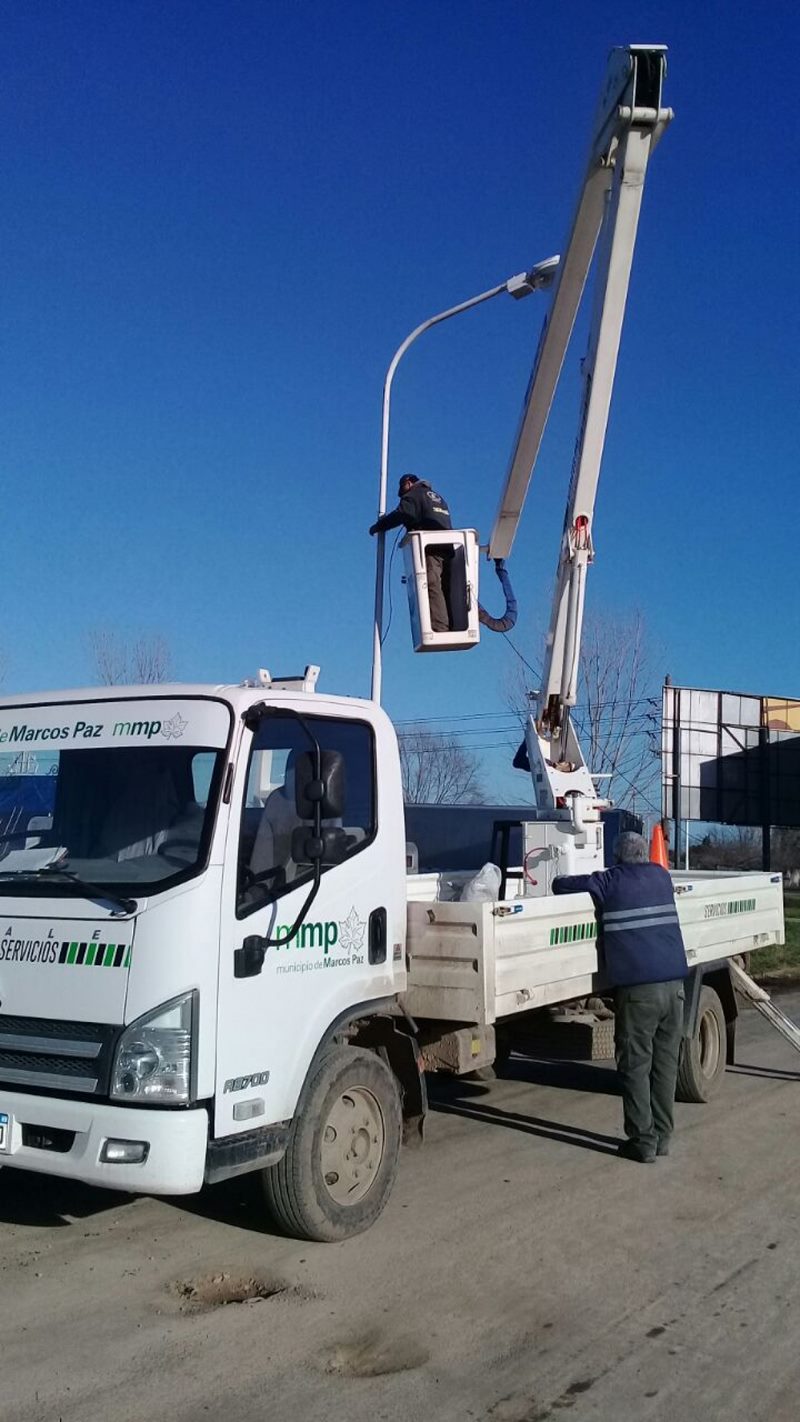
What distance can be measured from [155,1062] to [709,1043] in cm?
556

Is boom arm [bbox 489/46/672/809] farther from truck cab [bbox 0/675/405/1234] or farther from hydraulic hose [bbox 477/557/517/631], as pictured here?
truck cab [bbox 0/675/405/1234]

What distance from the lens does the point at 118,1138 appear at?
4.51 m

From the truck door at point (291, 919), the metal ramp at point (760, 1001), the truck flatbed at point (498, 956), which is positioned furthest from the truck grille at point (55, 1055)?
the metal ramp at point (760, 1001)

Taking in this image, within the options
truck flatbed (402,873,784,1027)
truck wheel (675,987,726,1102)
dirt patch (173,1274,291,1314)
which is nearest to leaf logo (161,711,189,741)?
truck flatbed (402,873,784,1027)

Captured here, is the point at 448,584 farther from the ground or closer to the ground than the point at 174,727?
farther from the ground

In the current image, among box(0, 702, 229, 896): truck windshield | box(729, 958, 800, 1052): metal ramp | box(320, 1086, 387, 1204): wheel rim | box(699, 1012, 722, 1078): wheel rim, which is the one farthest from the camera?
box(729, 958, 800, 1052): metal ramp

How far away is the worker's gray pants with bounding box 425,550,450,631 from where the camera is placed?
354 inches

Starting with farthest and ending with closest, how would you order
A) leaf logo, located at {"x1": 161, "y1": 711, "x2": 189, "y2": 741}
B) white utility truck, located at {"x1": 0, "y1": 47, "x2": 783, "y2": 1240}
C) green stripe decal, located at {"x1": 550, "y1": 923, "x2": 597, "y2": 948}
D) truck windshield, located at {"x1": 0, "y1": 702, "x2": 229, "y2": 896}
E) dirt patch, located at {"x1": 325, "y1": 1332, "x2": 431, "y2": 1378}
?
green stripe decal, located at {"x1": 550, "y1": 923, "x2": 597, "y2": 948}
leaf logo, located at {"x1": 161, "y1": 711, "x2": 189, "y2": 741}
truck windshield, located at {"x1": 0, "y1": 702, "x2": 229, "y2": 896}
white utility truck, located at {"x1": 0, "y1": 47, "x2": 783, "y2": 1240}
dirt patch, located at {"x1": 325, "y1": 1332, "x2": 431, "y2": 1378}

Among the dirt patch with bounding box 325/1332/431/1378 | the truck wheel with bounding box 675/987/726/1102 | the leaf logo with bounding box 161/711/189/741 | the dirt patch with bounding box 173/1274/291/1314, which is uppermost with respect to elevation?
the leaf logo with bounding box 161/711/189/741

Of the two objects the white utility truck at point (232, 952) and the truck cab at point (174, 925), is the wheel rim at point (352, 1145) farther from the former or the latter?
the truck cab at point (174, 925)

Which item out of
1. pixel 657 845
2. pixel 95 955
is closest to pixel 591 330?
pixel 657 845

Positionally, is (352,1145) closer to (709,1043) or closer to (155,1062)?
(155,1062)

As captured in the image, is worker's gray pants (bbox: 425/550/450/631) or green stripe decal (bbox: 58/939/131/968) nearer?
green stripe decal (bbox: 58/939/131/968)

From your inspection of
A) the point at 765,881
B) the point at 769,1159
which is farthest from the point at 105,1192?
the point at 765,881
